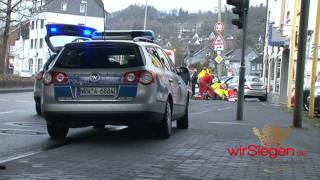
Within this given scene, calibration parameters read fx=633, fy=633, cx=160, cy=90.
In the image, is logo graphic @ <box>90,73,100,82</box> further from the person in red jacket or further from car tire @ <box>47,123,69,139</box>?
the person in red jacket

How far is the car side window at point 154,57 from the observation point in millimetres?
10334

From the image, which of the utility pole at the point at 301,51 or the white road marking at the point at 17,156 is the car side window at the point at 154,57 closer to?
the white road marking at the point at 17,156

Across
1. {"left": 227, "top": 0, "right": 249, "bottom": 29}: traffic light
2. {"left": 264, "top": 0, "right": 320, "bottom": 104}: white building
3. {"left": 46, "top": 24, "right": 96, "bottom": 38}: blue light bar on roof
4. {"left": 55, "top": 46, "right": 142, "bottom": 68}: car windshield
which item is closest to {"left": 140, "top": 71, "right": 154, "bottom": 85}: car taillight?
{"left": 55, "top": 46, "right": 142, "bottom": 68}: car windshield

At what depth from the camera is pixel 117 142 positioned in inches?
399

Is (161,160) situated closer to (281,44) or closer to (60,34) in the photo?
(60,34)

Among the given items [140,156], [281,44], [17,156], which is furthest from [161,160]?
[281,44]

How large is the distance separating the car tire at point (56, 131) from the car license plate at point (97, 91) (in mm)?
A: 1130

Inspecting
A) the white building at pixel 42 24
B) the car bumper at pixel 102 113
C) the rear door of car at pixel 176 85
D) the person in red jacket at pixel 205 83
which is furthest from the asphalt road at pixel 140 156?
the white building at pixel 42 24

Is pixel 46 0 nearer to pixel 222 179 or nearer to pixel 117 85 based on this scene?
pixel 117 85

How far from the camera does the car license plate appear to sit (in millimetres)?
9648

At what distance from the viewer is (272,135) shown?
11.8 meters

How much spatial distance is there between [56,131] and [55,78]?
1.23 meters

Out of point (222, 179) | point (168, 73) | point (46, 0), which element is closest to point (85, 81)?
point (168, 73)

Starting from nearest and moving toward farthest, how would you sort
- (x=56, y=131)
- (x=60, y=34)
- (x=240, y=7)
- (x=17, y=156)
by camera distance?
(x=17, y=156), (x=56, y=131), (x=240, y=7), (x=60, y=34)
